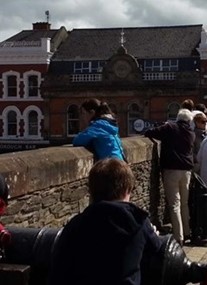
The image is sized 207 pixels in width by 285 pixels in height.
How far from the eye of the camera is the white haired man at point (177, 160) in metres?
9.10

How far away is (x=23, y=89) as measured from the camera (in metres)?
56.3

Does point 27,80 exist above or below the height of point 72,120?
above

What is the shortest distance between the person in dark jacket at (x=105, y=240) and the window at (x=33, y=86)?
2084 inches

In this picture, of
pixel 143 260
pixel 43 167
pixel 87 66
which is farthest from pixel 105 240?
pixel 87 66

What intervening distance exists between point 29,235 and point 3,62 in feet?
176

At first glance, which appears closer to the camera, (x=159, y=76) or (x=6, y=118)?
(x=159, y=76)

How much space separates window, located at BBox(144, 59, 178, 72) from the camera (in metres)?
53.8

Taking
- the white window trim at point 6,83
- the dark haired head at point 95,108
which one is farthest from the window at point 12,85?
the dark haired head at point 95,108

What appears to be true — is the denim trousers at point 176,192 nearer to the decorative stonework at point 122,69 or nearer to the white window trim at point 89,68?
the decorative stonework at point 122,69

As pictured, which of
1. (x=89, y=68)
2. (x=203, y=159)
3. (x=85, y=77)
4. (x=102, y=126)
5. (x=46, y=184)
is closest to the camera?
(x=46, y=184)

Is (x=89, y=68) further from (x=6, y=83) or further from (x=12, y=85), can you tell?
(x=6, y=83)

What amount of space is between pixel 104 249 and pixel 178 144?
18.6ft

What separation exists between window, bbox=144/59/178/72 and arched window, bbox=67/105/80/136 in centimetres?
611

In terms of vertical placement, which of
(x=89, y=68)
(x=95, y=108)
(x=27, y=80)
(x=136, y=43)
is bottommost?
(x=95, y=108)
